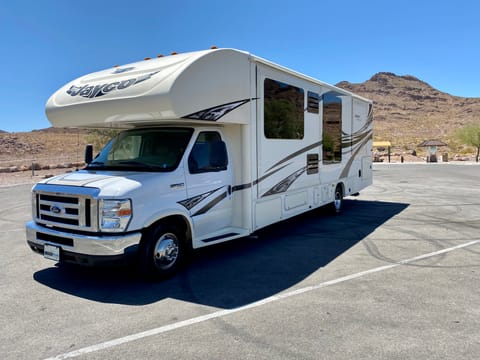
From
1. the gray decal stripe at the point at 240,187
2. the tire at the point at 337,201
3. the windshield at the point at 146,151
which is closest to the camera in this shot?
the windshield at the point at 146,151

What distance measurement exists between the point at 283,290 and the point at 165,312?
1525 mm

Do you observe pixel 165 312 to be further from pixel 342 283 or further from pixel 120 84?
pixel 120 84

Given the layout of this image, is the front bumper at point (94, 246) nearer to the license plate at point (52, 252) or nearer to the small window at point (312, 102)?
the license plate at point (52, 252)

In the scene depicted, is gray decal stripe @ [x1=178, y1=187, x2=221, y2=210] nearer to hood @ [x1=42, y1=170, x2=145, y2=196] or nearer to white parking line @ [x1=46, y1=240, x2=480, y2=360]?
hood @ [x1=42, y1=170, x2=145, y2=196]

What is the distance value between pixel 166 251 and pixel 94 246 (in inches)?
38.9

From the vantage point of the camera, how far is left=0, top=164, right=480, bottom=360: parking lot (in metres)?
3.77

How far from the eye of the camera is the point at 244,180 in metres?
6.77

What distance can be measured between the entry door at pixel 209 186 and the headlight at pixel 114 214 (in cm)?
104

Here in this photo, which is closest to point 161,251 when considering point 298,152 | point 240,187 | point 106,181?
point 106,181

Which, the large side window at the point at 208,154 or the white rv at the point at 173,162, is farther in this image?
the large side window at the point at 208,154

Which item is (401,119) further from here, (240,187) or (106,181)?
(106,181)

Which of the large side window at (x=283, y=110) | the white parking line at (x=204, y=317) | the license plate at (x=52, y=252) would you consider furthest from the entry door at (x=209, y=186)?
the license plate at (x=52, y=252)

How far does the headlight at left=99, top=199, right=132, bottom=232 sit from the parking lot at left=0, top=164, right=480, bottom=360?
0.87 metres

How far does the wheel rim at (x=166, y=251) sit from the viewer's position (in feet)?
17.9
